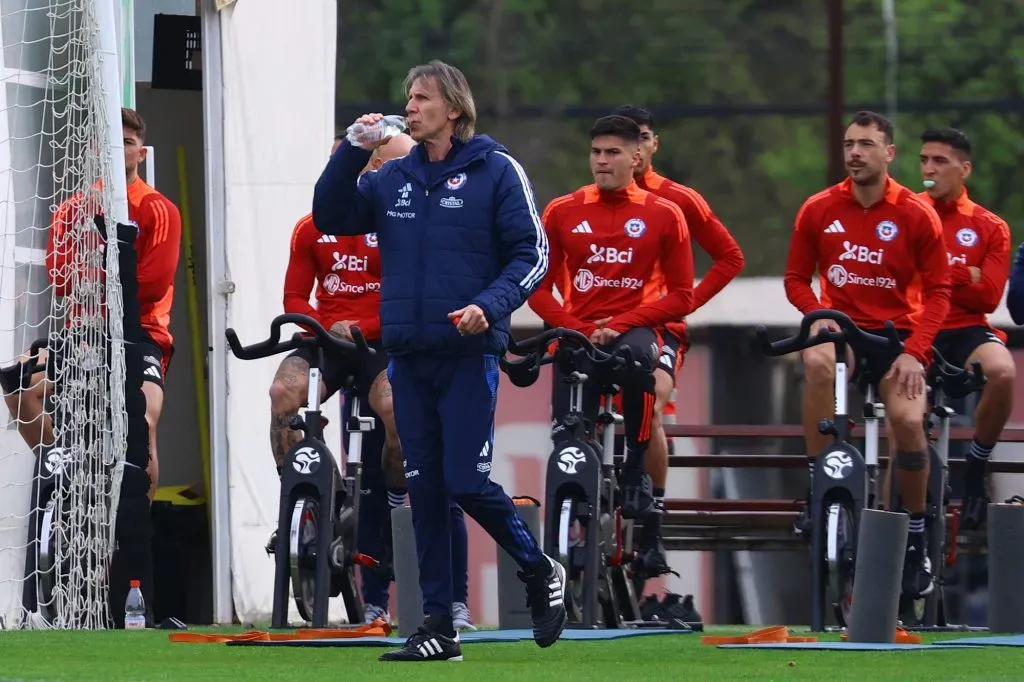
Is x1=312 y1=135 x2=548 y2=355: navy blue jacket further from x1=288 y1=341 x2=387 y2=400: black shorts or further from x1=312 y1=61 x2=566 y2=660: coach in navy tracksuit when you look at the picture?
x1=288 y1=341 x2=387 y2=400: black shorts

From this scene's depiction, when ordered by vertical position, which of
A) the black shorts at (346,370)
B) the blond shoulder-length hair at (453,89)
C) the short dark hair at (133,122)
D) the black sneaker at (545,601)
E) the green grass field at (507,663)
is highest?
the short dark hair at (133,122)

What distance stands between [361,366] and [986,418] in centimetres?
342

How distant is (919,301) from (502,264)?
347 centimetres

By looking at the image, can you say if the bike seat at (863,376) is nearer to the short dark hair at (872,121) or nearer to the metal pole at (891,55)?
the short dark hair at (872,121)

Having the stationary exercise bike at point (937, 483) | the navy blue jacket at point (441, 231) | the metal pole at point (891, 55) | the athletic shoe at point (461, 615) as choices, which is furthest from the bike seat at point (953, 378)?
the metal pole at point (891, 55)

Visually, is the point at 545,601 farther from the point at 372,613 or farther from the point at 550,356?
the point at 372,613

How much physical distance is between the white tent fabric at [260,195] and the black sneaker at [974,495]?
3.36m

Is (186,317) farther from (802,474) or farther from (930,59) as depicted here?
(930,59)

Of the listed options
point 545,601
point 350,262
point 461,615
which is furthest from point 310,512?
point 545,601

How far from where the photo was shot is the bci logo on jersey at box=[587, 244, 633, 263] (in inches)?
440

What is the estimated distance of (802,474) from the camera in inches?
608

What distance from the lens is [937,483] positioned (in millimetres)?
Result: 11711

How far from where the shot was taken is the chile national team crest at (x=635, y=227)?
1119 centimetres

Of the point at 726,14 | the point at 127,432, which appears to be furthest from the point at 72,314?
the point at 726,14
